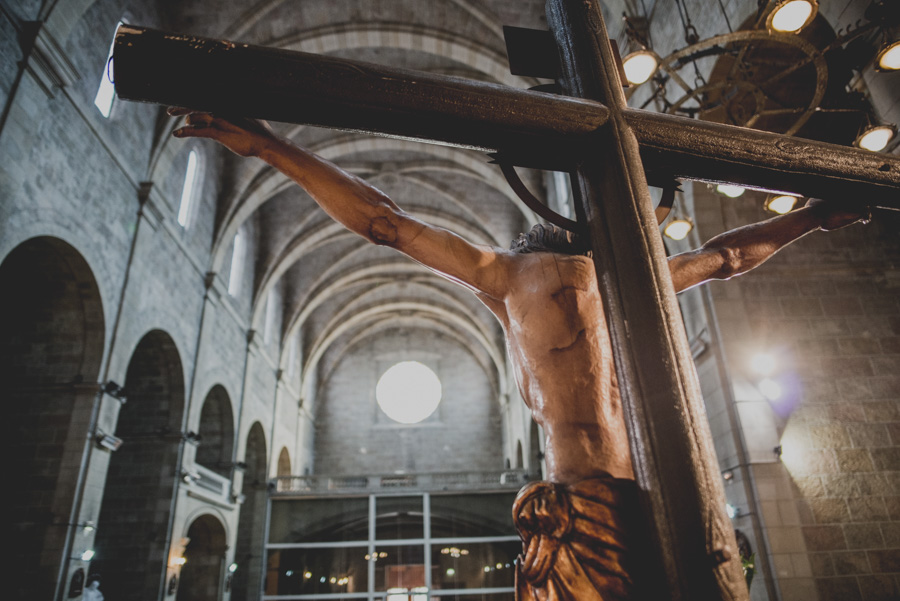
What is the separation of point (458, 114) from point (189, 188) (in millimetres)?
13590

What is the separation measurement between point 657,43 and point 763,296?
4025 mm

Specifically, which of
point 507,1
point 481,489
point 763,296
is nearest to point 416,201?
point 507,1

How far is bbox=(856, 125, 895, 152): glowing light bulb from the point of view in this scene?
4.50 meters

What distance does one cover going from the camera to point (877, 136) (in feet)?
14.9

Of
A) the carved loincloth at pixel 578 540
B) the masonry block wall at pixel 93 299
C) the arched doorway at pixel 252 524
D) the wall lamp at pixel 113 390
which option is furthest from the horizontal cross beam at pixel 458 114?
the arched doorway at pixel 252 524

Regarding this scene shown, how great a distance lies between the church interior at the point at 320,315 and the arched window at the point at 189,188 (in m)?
0.06

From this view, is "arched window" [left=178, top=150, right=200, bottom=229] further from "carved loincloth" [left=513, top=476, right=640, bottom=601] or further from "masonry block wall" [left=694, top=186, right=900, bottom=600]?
"carved loincloth" [left=513, top=476, right=640, bottom=601]

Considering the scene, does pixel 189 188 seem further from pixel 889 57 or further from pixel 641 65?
pixel 889 57

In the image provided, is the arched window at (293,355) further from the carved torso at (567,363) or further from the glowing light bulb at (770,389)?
the carved torso at (567,363)

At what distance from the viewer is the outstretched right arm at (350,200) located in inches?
52.7

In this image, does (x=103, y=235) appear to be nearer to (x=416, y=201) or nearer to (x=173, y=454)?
(x=173, y=454)

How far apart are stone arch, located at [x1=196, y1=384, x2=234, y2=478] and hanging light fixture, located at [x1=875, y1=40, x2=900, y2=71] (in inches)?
601

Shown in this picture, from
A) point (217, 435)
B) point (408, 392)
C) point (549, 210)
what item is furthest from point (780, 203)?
point (408, 392)

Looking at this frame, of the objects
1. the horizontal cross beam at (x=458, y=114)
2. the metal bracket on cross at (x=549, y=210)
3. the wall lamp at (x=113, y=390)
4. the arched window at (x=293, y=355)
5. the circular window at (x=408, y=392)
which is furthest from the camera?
the circular window at (x=408, y=392)
